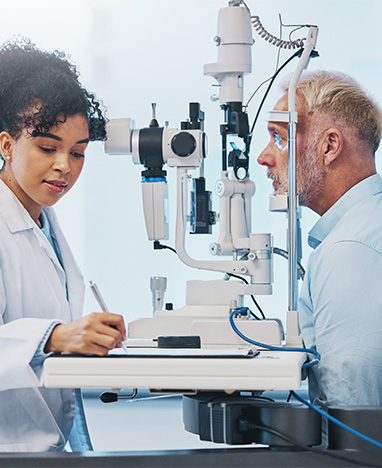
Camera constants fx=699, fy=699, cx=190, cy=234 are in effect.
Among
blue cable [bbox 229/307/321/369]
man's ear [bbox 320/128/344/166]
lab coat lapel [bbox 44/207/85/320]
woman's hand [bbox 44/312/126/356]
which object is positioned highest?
man's ear [bbox 320/128/344/166]

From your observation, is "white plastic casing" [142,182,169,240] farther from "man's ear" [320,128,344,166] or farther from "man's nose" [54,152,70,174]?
"man's ear" [320,128,344,166]

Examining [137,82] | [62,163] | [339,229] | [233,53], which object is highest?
[137,82]

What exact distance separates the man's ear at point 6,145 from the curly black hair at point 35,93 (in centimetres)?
1

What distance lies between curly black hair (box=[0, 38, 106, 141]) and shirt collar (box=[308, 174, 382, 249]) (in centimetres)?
62

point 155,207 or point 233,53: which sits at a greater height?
point 233,53

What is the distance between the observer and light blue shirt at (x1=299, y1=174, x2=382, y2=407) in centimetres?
137

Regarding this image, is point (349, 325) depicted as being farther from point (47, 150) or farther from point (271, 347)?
point (47, 150)

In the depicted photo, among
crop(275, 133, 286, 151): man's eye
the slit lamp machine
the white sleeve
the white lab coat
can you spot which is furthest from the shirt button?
crop(275, 133, 286, 151): man's eye

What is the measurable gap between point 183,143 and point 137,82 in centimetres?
268

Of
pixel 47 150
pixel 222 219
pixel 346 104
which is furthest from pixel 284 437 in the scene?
pixel 346 104

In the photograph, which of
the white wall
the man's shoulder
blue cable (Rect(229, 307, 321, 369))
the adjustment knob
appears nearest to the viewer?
blue cable (Rect(229, 307, 321, 369))

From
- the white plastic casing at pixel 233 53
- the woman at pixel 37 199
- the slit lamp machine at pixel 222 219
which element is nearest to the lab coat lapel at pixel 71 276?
the woman at pixel 37 199

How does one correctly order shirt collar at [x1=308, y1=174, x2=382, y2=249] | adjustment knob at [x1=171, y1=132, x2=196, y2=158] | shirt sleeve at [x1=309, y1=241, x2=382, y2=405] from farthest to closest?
1. shirt collar at [x1=308, y1=174, x2=382, y2=249]
2. adjustment knob at [x1=171, y1=132, x2=196, y2=158]
3. shirt sleeve at [x1=309, y1=241, x2=382, y2=405]

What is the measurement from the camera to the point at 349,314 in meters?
1.41
